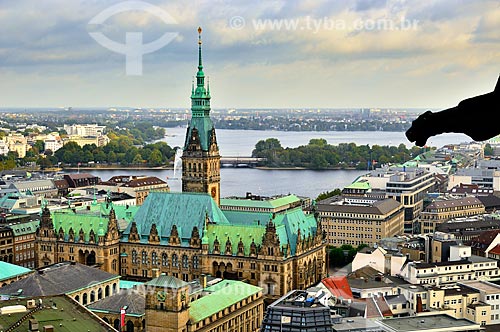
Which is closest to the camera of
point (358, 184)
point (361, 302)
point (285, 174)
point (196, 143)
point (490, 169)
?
point (361, 302)

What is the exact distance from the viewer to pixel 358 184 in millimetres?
68312

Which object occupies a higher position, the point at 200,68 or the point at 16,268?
the point at 200,68

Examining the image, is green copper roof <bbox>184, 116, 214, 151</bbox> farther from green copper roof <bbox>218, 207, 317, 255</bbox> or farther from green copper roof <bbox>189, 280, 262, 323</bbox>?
green copper roof <bbox>189, 280, 262, 323</bbox>

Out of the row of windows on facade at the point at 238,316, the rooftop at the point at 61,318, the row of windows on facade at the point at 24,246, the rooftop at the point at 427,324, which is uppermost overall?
the rooftop at the point at 61,318

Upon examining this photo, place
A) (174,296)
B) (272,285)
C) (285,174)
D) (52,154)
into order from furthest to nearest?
(52,154) → (285,174) → (272,285) → (174,296)

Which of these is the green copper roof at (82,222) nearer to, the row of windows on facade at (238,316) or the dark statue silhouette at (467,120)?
the row of windows on facade at (238,316)

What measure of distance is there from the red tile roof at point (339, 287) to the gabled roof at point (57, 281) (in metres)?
9.19

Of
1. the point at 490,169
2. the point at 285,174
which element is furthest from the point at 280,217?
the point at 285,174

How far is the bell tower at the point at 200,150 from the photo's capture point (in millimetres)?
42906

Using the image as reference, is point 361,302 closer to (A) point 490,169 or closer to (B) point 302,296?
(B) point 302,296

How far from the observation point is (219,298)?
29.5 m

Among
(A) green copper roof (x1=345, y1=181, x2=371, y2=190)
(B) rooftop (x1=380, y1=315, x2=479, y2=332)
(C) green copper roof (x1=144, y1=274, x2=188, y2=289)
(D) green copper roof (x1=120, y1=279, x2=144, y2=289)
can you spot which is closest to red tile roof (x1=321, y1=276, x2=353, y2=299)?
(B) rooftop (x1=380, y1=315, x2=479, y2=332)

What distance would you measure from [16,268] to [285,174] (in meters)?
79.8

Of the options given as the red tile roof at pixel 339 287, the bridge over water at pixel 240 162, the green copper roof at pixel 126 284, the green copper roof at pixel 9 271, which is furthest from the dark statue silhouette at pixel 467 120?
the bridge over water at pixel 240 162
